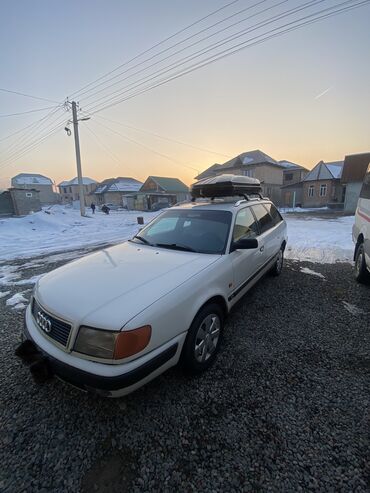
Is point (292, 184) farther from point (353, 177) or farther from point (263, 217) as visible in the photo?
point (263, 217)

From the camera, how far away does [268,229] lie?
164 inches

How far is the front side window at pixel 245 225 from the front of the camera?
311cm

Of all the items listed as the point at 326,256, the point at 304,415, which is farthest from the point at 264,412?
the point at 326,256

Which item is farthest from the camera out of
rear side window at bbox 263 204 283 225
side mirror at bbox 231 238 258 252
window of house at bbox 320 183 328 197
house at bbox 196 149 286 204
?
house at bbox 196 149 286 204

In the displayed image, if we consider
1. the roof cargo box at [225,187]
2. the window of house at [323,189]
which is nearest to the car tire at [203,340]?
the roof cargo box at [225,187]

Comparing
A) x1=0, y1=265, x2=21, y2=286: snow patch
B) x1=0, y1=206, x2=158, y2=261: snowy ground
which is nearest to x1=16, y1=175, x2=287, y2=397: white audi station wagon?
x1=0, y1=265, x2=21, y2=286: snow patch

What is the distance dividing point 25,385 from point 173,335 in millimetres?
1580

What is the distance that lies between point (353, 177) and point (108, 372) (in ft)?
99.6

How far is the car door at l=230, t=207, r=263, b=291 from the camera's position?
2.88 meters

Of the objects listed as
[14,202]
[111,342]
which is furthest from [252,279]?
[14,202]

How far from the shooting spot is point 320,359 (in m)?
2.56

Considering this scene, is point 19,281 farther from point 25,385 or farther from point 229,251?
point 229,251

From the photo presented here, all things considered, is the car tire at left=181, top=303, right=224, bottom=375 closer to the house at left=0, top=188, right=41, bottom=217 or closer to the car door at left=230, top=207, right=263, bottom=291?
the car door at left=230, top=207, right=263, bottom=291

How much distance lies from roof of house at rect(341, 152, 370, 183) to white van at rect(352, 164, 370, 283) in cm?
2389
